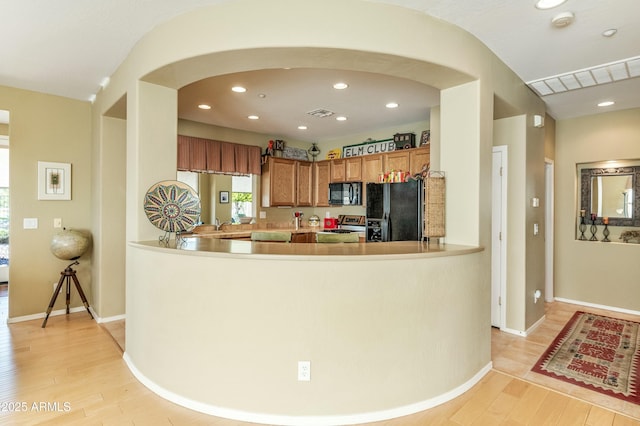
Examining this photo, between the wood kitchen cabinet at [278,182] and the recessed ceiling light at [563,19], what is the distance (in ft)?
14.1

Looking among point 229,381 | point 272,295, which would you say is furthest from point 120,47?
point 229,381

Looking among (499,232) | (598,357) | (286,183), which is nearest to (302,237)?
(286,183)

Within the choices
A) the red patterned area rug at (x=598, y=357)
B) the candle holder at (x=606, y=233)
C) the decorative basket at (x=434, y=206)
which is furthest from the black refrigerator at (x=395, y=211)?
the candle holder at (x=606, y=233)

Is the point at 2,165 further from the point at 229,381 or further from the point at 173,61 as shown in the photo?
the point at 229,381

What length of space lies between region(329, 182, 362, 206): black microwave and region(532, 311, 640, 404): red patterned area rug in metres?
3.27

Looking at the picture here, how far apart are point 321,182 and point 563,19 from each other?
4.48 meters

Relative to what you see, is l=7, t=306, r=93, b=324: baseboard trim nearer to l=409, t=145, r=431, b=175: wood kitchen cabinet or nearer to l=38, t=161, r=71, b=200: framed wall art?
l=38, t=161, r=71, b=200: framed wall art

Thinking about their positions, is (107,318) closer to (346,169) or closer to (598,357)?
(346,169)

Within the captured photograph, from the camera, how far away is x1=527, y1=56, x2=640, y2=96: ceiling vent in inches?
A: 118

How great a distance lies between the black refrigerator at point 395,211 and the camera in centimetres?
404

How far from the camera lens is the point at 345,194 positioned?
589cm

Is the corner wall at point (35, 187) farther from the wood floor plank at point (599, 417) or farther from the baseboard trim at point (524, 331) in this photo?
the wood floor plank at point (599, 417)

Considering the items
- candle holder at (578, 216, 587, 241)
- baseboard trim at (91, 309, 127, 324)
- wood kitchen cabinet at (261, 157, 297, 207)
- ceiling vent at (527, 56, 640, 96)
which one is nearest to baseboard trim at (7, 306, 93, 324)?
baseboard trim at (91, 309, 127, 324)

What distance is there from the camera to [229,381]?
215 cm
